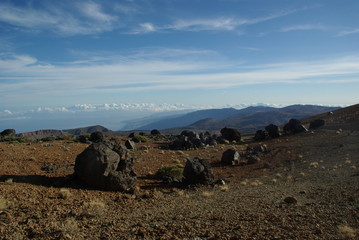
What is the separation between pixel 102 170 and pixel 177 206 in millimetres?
4566

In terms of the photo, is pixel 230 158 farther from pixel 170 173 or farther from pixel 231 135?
pixel 231 135

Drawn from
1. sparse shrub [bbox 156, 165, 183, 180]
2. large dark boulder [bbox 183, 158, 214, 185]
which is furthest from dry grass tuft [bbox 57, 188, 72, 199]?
sparse shrub [bbox 156, 165, 183, 180]

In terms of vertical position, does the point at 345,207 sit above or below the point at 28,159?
below

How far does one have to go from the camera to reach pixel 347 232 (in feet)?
25.9

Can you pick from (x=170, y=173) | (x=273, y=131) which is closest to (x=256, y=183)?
(x=170, y=173)

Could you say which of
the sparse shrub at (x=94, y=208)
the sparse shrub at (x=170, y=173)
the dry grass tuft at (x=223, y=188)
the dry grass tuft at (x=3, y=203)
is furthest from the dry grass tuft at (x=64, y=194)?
the dry grass tuft at (x=223, y=188)

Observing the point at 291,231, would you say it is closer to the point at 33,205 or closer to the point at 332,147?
the point at 33,205

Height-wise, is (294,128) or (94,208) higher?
(294,128)

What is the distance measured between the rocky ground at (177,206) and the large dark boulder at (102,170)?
569 mm

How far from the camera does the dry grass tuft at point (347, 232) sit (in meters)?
7.67

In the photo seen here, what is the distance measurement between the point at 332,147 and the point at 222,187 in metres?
19.6

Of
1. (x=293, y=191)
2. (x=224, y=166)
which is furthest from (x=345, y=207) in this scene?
(x=224, y=166)

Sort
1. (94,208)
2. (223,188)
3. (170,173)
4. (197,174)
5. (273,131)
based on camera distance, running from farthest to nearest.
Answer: (273,131) < (170,173) < (197,174) < (223,188) < (94,208)

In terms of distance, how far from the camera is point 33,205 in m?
9.57
